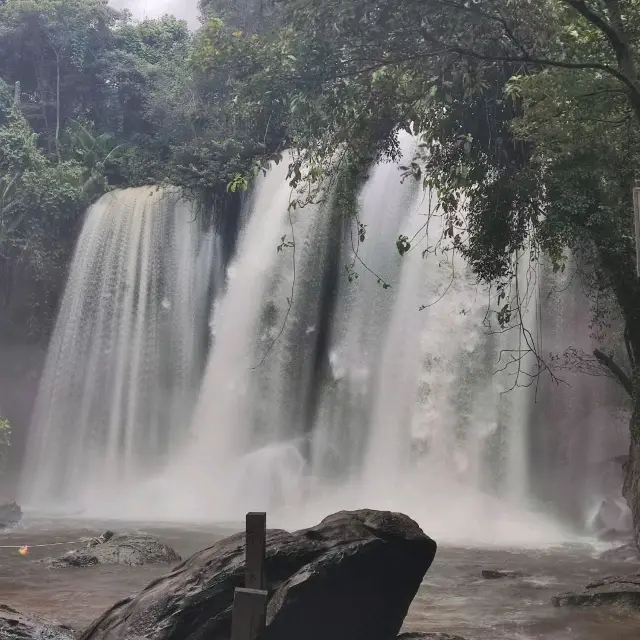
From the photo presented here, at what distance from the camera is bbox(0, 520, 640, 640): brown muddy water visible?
603cm

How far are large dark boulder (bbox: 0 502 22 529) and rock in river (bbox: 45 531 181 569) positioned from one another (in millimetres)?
3715

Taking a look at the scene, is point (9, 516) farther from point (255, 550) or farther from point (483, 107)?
point (483, 107)

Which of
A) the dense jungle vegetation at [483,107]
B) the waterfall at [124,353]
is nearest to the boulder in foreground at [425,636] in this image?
the dense jungle vegetation at [483,107]

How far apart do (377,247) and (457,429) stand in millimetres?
4051

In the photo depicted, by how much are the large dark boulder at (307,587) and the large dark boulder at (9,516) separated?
8597 mm

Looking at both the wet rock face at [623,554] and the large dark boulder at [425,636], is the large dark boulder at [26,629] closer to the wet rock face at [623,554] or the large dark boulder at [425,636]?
the large dark boulder at [425,636]

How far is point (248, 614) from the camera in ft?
13.5

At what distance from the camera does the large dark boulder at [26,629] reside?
4.87m

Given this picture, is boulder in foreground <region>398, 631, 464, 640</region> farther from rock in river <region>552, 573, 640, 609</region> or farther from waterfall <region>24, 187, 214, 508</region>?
waterfall <region>24, 187, 214, 508</region>

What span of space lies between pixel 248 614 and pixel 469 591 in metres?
3.96

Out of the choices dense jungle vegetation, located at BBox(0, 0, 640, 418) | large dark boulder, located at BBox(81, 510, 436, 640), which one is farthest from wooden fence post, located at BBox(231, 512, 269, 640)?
dense jungle vegetation, located at BBox(0, 0, 640, 418)

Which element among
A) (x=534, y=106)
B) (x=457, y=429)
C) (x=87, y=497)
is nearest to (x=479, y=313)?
(x=457, y=429)

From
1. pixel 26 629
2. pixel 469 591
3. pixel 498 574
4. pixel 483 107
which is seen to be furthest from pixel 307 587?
pixel 483 107

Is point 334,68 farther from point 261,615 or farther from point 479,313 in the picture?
point 479,313
